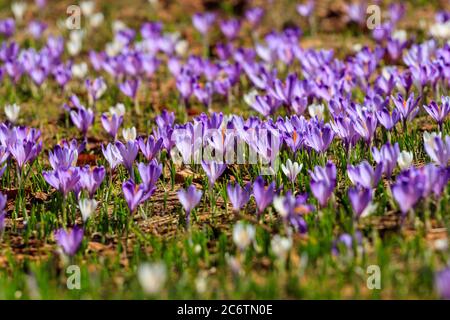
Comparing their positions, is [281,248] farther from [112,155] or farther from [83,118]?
[83,118]

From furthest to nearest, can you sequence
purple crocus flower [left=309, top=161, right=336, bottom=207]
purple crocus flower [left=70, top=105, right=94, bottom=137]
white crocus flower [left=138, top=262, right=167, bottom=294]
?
1. purple crocus flower [left=70, top=105, right=94, bottom=137]
2. purple crocus flower [left=309, top=161, right=336, bottom=207]
3. white crocus flower [left=138, top=262, right=167, bottom=294]

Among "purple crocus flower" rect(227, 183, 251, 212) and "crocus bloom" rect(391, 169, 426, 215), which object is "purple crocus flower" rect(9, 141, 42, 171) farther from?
"crocus bloom" rect(391, 169, 426, 215)

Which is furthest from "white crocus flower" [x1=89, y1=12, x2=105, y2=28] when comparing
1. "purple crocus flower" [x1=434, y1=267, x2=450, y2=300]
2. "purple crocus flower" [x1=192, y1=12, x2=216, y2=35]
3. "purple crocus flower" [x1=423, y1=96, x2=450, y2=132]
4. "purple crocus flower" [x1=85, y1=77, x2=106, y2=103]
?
"purple crocus flower" [x1=434, y1=267, x2=450, y2=300]

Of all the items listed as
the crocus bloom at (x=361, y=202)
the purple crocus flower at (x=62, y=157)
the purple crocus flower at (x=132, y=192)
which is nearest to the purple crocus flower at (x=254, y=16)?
the purple crocus flower at (x=62, y=157)

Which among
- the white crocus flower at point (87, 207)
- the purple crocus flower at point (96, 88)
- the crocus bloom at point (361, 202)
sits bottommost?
the crocus bloom at point (361, 202)

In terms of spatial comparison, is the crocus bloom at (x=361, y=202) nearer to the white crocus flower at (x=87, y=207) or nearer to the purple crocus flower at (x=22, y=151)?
the white crocus flower at (x=87, y=207)
